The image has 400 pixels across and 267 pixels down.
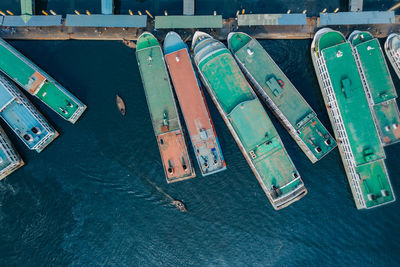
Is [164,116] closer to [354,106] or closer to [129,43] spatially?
[129,43]

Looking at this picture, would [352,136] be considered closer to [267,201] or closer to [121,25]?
[267,201]

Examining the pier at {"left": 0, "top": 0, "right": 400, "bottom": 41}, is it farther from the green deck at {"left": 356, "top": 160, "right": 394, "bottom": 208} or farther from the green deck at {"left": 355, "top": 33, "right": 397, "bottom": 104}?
the green deck at {"left": 356, "top": 160, "right": 394, "bottom": 208}

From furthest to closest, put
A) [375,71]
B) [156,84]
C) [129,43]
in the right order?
1. [129,43]
2. [156,84]
3. [375,71]

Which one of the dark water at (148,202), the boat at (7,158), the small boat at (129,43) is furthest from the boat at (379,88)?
the boat at (7,158)

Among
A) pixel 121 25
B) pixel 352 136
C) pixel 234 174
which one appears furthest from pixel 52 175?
pixel 352 136

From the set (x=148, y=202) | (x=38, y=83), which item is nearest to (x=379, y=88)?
(x=148, y=202)

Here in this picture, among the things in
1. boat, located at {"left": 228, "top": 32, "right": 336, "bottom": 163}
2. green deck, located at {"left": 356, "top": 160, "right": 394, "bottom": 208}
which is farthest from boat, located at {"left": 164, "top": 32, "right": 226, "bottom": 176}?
green deck, located at {"left": 356, "top": 160, "right": 394, "bottom": 208}
